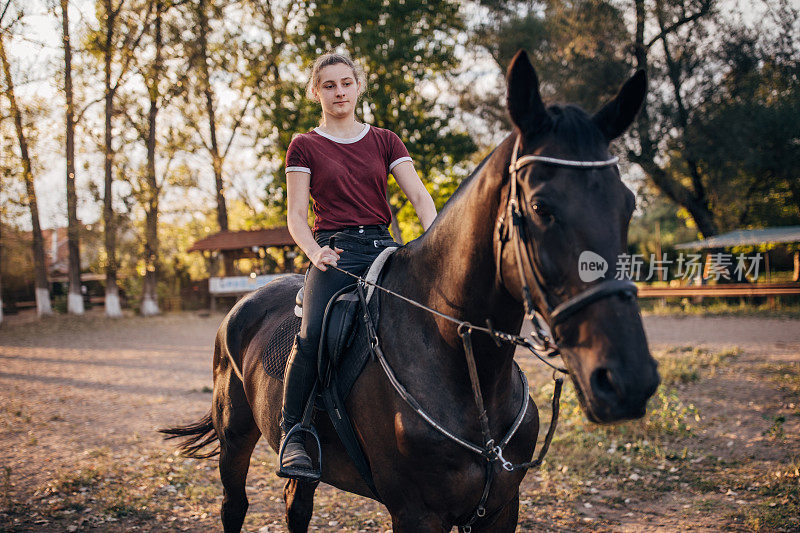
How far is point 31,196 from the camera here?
24.1 m

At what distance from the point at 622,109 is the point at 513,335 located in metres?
0.94

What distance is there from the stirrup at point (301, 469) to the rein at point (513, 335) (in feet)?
2.25

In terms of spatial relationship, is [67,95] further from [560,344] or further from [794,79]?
[794,79]

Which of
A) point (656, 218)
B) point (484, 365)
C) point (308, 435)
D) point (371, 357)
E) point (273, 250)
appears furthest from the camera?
point (656, 218)

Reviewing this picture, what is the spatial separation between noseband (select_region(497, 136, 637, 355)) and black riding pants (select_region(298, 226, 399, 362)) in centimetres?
115

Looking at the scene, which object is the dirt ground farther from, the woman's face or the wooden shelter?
the wooden shelter

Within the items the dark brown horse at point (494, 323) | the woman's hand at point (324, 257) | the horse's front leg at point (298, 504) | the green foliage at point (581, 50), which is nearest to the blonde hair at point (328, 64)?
the woman's hand at point (324, 257)

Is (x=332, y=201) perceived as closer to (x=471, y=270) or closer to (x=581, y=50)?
(x=471, y=270)

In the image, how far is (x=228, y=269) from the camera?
31562 millimetres

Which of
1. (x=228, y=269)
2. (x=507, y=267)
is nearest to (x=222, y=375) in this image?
(x=507, y=267)

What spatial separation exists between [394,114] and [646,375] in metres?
21.7

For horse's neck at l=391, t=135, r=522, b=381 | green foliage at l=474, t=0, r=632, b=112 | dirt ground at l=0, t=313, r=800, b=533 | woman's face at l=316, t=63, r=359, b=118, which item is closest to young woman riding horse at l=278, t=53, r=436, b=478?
woman's face at l=316, t=63, r=359, b=118

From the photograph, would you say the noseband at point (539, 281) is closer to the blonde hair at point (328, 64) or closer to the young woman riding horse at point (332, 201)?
the young woman riding horse at point (332, 201)

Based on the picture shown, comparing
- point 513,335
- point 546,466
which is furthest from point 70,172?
point 513,335
